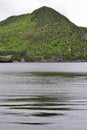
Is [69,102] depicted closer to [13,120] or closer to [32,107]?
[32,107]

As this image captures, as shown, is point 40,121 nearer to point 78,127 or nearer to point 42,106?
point 78,127

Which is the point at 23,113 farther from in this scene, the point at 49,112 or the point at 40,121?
the point at 40,121

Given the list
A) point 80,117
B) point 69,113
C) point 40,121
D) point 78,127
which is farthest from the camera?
point 69,113

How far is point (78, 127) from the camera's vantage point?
37.6 metres

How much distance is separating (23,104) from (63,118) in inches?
522

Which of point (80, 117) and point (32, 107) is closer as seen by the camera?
point (80, 117)

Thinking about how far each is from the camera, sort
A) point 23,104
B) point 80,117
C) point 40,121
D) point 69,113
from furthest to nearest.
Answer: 1. point 23,104
2. point 69,113
3. point 80,117
4. point 40,121

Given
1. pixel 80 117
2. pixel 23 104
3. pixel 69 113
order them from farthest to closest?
pixel 23 104 < pixel 69 113 < pixel 80 117

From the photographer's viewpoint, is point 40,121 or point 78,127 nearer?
point 78,127

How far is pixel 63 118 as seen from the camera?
42.4 metres

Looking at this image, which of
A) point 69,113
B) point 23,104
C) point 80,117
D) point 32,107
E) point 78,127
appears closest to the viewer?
point 78,127

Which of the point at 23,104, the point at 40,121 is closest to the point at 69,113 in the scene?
the point at 40,121

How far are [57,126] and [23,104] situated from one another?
56.5ft

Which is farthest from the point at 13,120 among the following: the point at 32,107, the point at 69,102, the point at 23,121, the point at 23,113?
the point at 69,102
